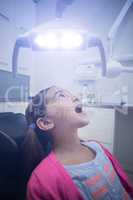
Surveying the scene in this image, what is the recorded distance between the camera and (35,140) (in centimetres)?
59

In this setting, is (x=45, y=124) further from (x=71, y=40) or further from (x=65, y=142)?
(x=71, y=40)

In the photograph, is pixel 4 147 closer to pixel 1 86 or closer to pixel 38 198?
pixel 38 198

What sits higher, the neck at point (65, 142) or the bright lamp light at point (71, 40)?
the bright lamp light at point (71, 40)

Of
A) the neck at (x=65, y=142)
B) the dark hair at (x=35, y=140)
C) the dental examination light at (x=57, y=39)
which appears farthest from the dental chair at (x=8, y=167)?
the dental examination light at (x=57, y=39)

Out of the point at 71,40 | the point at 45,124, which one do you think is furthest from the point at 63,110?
the point at 71,40

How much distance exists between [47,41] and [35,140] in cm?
31

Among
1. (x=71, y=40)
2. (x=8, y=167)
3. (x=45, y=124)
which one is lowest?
(x=8, y=167)

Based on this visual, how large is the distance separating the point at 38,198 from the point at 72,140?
202 millimetres

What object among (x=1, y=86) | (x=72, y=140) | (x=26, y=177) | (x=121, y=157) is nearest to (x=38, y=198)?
(x=26, y=177)

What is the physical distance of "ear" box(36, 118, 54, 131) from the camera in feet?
2.00

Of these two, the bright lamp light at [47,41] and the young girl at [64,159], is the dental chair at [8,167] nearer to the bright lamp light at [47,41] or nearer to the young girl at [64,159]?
the young girl at [64,159]

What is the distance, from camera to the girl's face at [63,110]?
608 mm

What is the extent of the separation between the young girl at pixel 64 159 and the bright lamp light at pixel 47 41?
14 cm

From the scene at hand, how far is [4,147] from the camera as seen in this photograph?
21.0 inches
